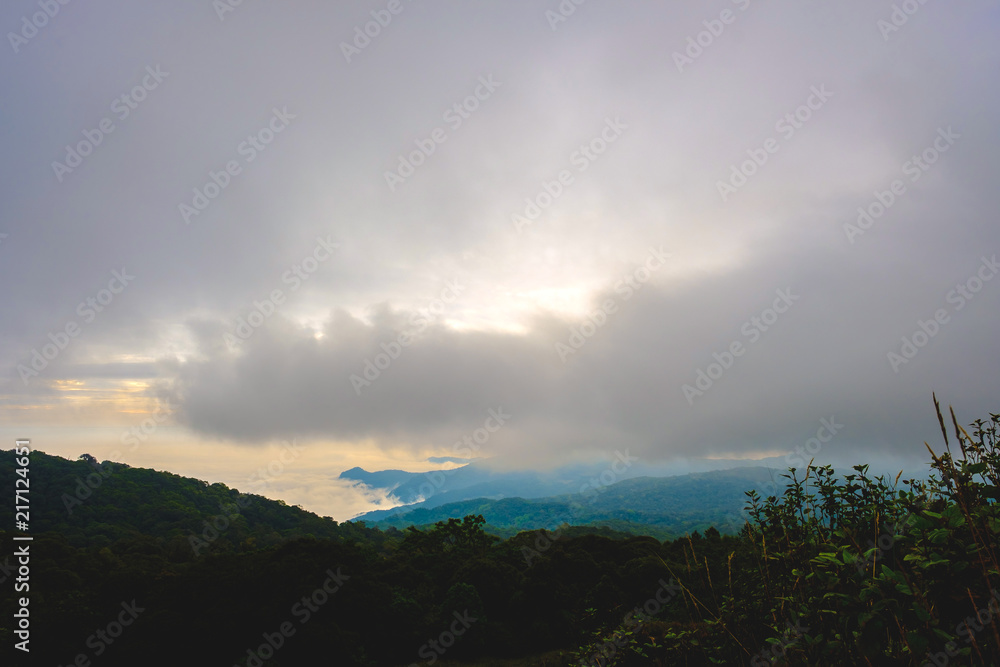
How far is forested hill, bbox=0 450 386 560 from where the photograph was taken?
71.0m

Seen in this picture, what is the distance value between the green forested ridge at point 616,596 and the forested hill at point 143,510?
40.7 meters

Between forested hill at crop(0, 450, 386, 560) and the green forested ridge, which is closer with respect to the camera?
the green forested ridge

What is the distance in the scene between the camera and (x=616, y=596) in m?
21.2

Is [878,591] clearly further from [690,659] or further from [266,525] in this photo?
[266,525]

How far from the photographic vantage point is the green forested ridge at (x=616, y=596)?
2.55 meters

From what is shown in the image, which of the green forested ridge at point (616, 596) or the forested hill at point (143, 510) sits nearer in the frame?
the green forested ridge at point (616, 596)

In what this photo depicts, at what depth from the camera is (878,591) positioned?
2.44 m

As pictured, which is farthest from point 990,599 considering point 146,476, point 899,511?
point 146,476

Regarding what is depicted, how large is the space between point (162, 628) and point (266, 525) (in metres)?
92.6

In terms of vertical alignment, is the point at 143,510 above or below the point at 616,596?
above

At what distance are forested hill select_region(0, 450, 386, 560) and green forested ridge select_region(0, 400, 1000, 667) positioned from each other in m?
40.7

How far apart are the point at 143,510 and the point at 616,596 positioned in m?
102

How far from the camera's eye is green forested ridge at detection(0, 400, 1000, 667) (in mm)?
2555

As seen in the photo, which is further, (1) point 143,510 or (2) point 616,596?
(1) point 143,510
